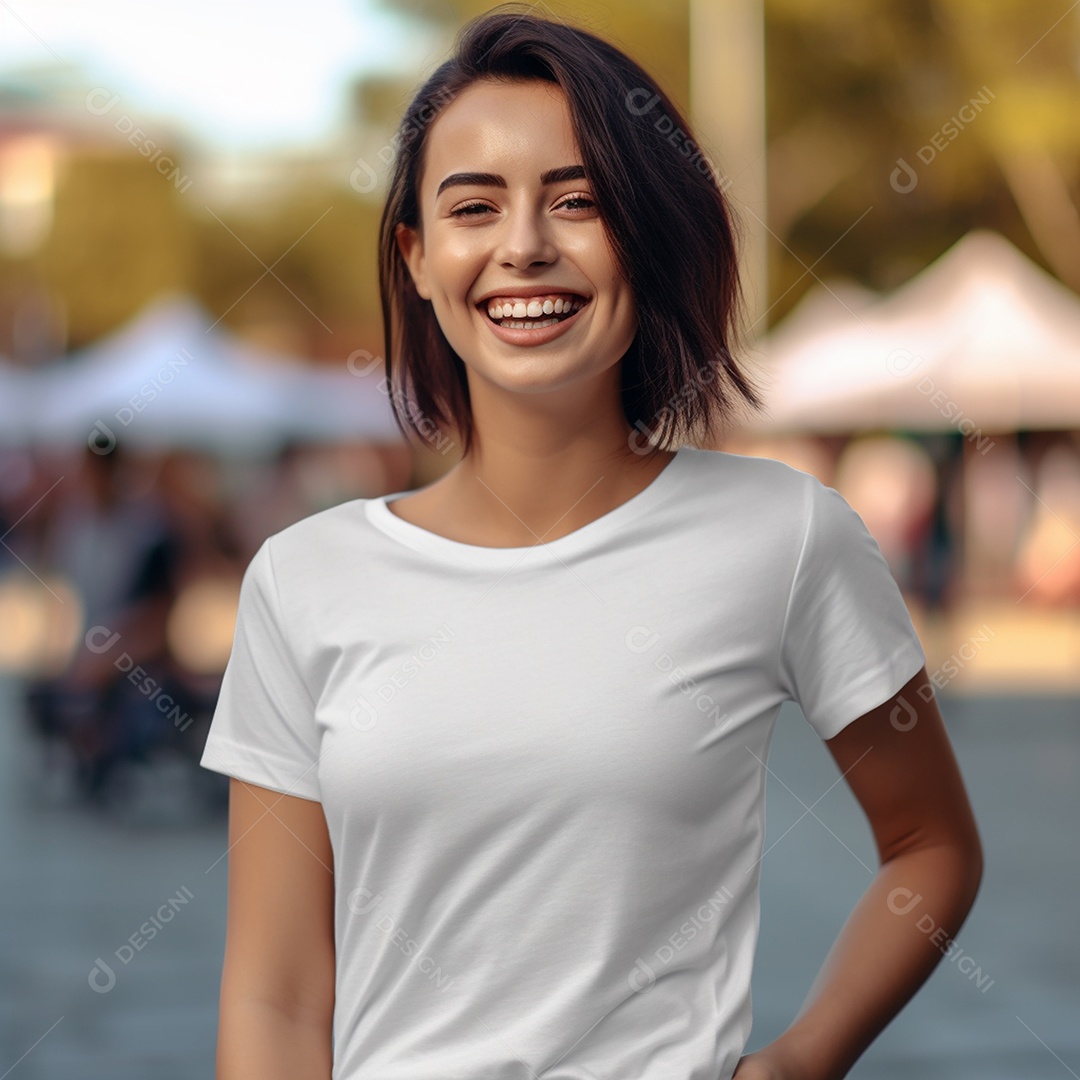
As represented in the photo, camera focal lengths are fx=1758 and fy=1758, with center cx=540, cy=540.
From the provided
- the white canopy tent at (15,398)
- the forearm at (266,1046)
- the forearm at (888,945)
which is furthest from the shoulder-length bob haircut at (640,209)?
the white canopy tent at (15,398)

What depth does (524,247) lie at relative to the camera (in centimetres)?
177

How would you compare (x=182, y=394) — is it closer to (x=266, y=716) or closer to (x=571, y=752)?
(x=266, y=716)

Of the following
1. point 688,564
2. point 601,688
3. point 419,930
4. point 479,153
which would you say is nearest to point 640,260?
point 479,153

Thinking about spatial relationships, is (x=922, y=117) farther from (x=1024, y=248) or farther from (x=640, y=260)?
(x=640, y=260)

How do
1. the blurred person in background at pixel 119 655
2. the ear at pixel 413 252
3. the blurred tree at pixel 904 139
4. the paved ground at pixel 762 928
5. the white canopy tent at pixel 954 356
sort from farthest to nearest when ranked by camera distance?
1. the blurred tree at pixel 904 139
2. the white canopy tent at pixel 954 356
3. the blurred person in background at pixel 119 655
4. the paved ground at pixel 762 928
5. the ear at pixel 413 252

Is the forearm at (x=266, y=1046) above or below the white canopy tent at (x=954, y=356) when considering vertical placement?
above

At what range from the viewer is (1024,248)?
24.2 metres

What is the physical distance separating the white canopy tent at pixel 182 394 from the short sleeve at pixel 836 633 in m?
11.9

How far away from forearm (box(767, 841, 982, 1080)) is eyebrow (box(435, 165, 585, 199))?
2.60ft

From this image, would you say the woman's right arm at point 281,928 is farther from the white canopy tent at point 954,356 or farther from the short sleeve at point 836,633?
the white canopy tent at point 954,356

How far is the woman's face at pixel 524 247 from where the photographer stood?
1.79 m

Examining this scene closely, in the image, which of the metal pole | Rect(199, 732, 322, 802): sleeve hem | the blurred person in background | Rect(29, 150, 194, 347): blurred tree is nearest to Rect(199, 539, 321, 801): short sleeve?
Rect(199, 732, 322, 802): sleeve hem

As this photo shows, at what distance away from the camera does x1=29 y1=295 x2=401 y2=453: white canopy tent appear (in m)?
14.7

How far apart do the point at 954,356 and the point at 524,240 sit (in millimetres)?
14688
